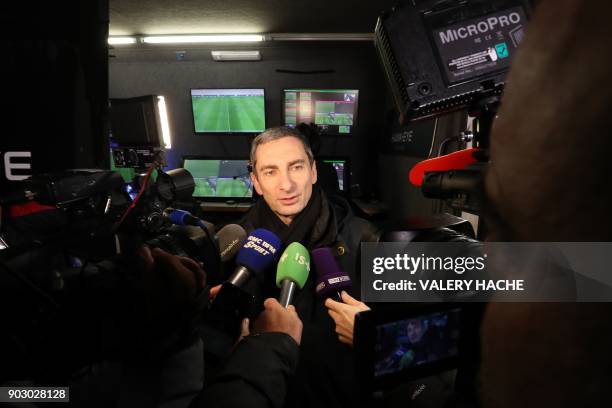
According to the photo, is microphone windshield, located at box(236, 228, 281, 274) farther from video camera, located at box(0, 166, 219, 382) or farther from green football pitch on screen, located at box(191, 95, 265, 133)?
green football pitch on screen, located at box(191, 95, 265, 133)

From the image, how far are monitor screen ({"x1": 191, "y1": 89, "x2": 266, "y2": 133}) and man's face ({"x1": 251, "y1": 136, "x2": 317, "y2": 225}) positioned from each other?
6.97ft

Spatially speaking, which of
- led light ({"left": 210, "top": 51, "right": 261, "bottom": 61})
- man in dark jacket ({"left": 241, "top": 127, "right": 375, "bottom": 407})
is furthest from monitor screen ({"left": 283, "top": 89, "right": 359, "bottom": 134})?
man in dark jacket ({"left": 241, "top": 127, "right": 375, "bottom": 407})

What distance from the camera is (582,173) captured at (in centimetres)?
23

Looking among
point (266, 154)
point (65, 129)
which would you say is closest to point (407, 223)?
point (266, 154)

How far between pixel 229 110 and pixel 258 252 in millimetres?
2822

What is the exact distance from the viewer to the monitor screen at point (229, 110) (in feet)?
11.3

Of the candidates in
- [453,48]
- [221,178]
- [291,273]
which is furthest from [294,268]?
[221,178]

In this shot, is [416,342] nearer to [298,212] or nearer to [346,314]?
[346,314]

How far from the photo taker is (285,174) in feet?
4.72

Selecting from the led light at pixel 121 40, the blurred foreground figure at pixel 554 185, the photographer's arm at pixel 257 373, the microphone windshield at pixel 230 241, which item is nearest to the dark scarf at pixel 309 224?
the microphone windshield at pixel 230 241

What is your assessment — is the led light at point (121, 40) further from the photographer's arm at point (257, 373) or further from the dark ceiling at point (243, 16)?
the photographer's arm at point (257, 373)

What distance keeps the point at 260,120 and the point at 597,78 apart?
136 inches

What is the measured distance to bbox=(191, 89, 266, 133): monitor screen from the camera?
11.3 ft

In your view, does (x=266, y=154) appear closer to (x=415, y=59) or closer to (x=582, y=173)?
(x=415, y=59)
